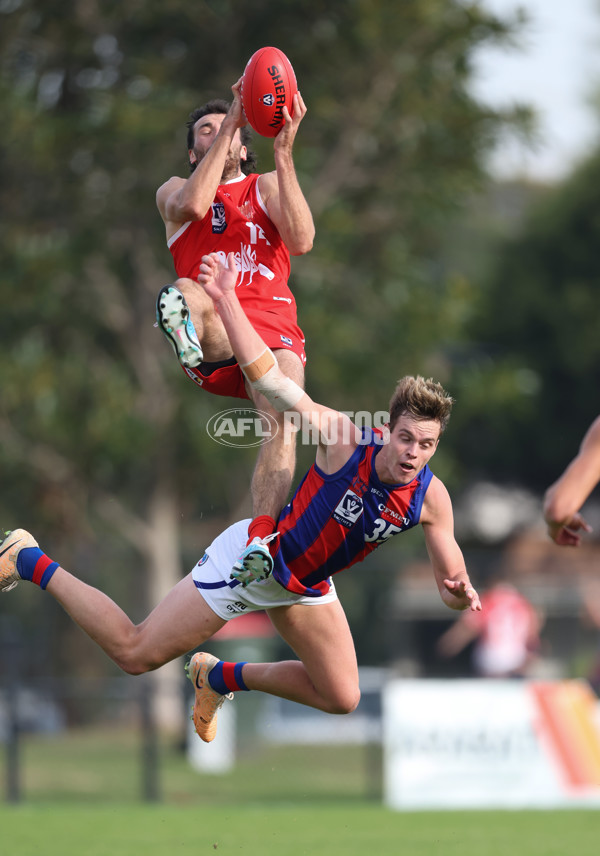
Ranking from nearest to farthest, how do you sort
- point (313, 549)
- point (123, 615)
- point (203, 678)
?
point (313, 549) → point (123, 615) → point (203, 678)

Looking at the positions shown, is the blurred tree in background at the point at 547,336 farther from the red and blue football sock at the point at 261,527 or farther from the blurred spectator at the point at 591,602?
the red and blue football sock at the point at 261,527

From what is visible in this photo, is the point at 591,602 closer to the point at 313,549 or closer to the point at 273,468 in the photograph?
the point at 273,468

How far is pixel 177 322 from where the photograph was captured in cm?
638

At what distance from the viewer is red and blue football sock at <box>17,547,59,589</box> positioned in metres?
7.13

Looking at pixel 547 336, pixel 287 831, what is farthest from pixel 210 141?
pixel 547 336

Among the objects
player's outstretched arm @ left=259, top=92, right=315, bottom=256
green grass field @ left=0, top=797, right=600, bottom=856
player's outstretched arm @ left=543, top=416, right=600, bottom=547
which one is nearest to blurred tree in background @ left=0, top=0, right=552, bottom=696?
green grass field @ left=0, top=797, right=600, bottom=856

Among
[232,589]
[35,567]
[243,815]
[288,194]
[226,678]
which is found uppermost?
[288,194]

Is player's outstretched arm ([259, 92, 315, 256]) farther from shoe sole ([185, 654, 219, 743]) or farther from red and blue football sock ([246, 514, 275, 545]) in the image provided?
shoe sole ([185, 654, 219, 743])

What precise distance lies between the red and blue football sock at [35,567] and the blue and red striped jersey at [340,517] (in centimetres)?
149

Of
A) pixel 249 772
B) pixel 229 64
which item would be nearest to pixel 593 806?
pixel 249 772

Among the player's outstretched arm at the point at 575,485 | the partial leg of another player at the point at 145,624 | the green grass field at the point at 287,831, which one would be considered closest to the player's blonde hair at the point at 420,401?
the player's outstretched arm at the point at 575,485

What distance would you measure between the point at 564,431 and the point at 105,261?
16144 mm

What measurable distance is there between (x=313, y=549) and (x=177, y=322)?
1.31 metres

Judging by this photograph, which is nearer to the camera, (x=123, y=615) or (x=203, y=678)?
(x=123, y=615)
